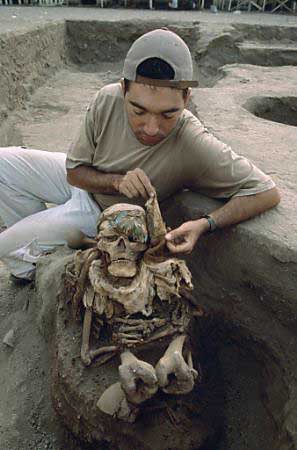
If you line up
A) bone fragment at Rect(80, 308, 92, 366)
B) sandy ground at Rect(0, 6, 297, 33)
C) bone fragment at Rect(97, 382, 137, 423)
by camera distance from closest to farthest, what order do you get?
bone fragment at Rect(97, 382, 137, 423)
bone fragment at Rect(80, 308, 92, 366)
sandy ground at Rect(0, 6, 297, 33)

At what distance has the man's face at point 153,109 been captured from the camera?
209 cm

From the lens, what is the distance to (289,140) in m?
3.51

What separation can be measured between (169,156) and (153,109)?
31 cm

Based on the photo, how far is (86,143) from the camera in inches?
98.6

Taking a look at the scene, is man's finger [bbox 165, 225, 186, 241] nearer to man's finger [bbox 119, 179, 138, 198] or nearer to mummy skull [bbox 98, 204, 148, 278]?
mummy skull [bbox 98, 204, 148, 278]

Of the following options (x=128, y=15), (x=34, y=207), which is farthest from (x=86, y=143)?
(x=128, y=15)

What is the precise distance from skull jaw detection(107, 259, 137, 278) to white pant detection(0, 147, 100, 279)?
2.73ft

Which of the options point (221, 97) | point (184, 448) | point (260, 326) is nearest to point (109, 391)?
→ point (184, 448)

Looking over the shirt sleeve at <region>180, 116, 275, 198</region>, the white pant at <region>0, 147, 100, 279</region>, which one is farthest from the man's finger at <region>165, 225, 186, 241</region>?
the white pant at <region>0, 147, 100, 279</region>

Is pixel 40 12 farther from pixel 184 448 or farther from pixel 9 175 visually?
pixel 184 448

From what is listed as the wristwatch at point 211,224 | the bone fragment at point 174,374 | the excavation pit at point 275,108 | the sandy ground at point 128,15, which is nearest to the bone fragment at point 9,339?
the bone fragment at point 174,374

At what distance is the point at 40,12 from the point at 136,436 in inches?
350

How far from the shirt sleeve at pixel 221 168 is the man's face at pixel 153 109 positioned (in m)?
0.16

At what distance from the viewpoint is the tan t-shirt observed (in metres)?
2.33
